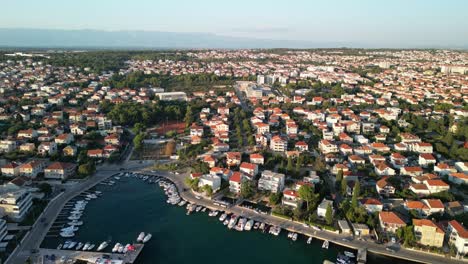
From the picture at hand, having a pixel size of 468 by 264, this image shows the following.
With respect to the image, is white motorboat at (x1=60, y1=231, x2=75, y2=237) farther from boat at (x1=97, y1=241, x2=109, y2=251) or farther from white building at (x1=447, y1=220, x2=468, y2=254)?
white building at (x1=447, y1=220, x2=468, y2=254)

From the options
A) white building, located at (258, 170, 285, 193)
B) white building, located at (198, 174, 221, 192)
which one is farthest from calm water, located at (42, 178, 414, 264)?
white building, located at (258, 170, 285, 193)

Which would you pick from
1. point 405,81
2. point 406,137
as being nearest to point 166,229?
point 406,137

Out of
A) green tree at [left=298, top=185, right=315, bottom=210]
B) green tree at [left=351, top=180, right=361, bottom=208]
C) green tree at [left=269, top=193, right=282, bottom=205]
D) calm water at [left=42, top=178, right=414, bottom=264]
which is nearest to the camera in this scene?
calm water at [left=42, top=178, right=414, bottom=264]

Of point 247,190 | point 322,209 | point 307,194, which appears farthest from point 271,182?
point 322,209

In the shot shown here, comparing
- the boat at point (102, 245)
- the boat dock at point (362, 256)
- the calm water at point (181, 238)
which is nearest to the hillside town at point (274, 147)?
the boat dock at point (362, 256)

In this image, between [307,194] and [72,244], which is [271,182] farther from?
[72,244]

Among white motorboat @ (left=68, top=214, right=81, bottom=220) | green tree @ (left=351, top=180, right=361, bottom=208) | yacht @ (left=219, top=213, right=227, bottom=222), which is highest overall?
green tree @ (left=351, top=180, right=361, bottom=208)

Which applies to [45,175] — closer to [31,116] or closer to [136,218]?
[136,218]
